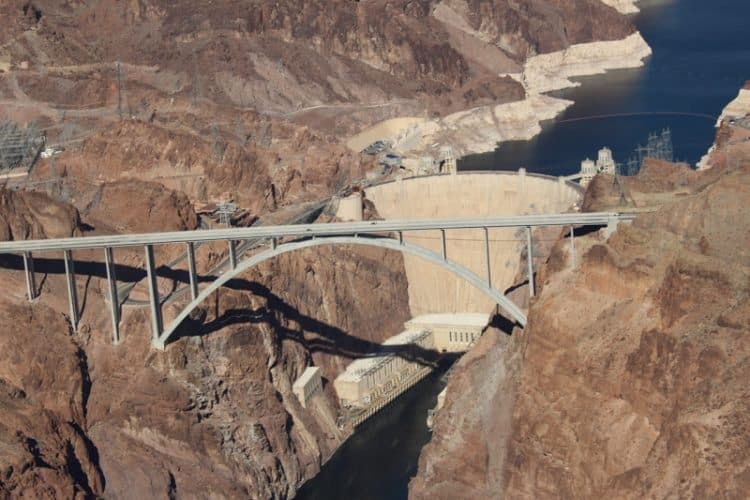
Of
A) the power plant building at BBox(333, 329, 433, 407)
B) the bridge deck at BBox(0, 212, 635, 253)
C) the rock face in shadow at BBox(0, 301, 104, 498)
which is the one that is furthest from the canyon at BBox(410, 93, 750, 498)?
the power plant building at BBox(333, 329, 433, 407)

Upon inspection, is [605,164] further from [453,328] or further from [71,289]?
[71,289]

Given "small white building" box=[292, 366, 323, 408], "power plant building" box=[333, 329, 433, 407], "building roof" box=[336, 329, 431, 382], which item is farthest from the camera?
"building roof" box=[336, 329, 431, 382]

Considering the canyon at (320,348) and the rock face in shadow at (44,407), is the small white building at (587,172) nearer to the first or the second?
the canyon at (320,348)

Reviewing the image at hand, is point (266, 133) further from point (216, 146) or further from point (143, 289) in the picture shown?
point (143, 289)

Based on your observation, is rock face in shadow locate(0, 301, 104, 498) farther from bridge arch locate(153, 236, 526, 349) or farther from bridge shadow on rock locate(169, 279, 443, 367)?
bridge shadow on rock locate(169, 279, 443, 367)

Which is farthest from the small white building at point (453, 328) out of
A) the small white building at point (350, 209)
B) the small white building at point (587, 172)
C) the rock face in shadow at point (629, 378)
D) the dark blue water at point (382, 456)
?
the rock face in shadow at point (629, 378)

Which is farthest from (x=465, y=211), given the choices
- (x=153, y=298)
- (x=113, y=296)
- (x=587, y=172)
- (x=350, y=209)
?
(x=113, y=296)
